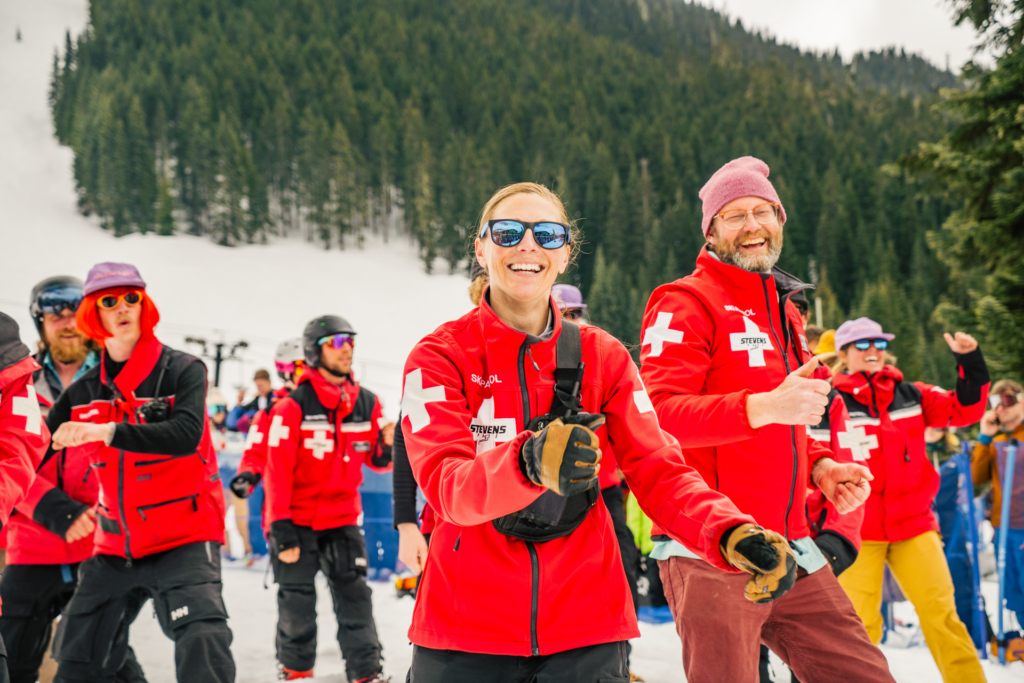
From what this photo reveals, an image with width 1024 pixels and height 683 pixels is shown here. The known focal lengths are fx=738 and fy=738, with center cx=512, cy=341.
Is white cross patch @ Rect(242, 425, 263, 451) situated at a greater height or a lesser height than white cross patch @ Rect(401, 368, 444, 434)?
lesser

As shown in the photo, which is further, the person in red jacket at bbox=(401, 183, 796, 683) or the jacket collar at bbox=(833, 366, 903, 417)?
the jacket collar at bbox=(833, 366, 903, 417)

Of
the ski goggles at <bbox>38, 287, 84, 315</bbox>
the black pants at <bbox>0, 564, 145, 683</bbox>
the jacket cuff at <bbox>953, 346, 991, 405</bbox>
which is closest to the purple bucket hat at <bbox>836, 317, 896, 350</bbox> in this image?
the jacket cuff at <bbox>953, 346, 991, 405</bbox>

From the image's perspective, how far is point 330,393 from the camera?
5.54m

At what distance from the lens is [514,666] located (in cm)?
189

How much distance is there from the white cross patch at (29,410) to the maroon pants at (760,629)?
7.27 ft

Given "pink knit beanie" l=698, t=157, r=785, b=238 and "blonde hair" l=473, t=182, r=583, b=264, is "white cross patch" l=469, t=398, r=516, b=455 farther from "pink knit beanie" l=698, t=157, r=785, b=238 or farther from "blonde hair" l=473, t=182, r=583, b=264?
"pink knit beanie" l=698, t=157, r=785, b=238

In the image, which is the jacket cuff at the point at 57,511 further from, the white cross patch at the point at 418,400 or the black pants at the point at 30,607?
the white cross patch at the point at 418,400

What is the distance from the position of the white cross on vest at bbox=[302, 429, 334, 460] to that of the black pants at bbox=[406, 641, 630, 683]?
140 inches

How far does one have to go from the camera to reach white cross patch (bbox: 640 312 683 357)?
8.84 feet

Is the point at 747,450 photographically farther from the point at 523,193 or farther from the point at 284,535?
the point at 284,535

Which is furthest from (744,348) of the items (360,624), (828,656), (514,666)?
(360,624)

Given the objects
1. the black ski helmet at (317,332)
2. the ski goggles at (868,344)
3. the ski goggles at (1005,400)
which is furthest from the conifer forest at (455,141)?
the ski goggles at (868,344)

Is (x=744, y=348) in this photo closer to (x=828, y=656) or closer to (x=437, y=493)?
(x=828, y=656)

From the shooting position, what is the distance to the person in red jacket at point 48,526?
155 inches
